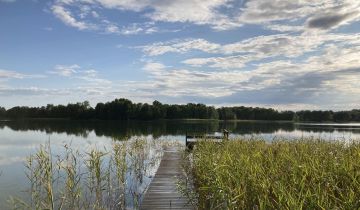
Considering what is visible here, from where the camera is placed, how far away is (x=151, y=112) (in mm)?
103250

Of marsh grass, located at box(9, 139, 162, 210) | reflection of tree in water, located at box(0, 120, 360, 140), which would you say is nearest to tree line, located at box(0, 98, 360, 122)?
reflection of tree in water, located at box(0, 120, 360, 140)

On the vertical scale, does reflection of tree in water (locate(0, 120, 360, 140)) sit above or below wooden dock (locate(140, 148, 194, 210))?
above

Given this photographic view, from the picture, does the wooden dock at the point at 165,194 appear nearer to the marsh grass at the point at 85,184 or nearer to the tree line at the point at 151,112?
the marsh grass at the point at 85,184

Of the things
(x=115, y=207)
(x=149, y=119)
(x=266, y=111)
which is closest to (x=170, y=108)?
(x=149, y=119)

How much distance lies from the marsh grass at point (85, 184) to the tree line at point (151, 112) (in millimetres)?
88218

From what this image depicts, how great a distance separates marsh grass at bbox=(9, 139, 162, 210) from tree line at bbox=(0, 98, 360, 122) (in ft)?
289

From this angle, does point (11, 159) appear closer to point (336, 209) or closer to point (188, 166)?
point (188, 166)

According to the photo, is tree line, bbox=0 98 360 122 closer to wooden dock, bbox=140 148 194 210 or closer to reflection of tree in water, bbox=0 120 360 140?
reflection of tree in water, bbox=0 120 360 140

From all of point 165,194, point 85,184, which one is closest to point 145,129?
point 85,184

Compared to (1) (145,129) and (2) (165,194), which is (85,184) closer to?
(2) (165,194)

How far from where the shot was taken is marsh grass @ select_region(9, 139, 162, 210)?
321 inches

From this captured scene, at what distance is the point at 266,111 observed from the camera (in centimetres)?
11500

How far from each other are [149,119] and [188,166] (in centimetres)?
9147

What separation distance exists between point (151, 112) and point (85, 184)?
304 ft
